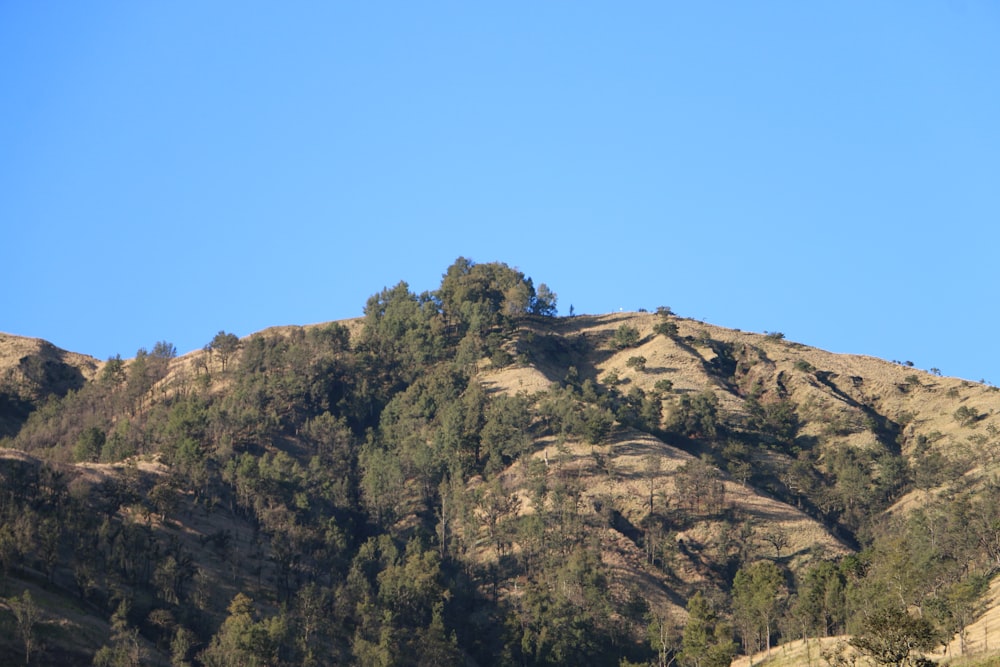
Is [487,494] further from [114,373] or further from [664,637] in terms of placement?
[114,373]

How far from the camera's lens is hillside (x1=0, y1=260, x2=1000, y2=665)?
9806 centimetres

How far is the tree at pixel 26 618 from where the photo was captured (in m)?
85.7

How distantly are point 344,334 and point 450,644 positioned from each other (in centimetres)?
8041

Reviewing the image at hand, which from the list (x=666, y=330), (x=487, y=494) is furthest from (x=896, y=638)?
(x=666, y=330)

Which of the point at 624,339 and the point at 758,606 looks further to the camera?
the point at 624,339

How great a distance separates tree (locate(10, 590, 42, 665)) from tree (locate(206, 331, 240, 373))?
81.8m

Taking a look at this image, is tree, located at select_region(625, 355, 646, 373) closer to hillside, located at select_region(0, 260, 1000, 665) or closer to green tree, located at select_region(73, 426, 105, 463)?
hillside, located at select_region(0, 260, 1000, 665)

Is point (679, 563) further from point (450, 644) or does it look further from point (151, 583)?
point (151, 583)

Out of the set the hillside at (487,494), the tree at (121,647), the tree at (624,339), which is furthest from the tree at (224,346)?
the tree at (121,647)

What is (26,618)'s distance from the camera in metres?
87.7

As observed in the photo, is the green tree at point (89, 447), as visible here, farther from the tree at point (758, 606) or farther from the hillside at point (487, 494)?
the tree at point (758, 606)

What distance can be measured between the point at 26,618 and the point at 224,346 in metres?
87.9

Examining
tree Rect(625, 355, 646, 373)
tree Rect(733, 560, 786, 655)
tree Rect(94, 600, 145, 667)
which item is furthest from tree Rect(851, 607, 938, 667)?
tree Rect(625, 355, 646, 373)

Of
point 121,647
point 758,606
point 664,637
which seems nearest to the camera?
point 121,647
